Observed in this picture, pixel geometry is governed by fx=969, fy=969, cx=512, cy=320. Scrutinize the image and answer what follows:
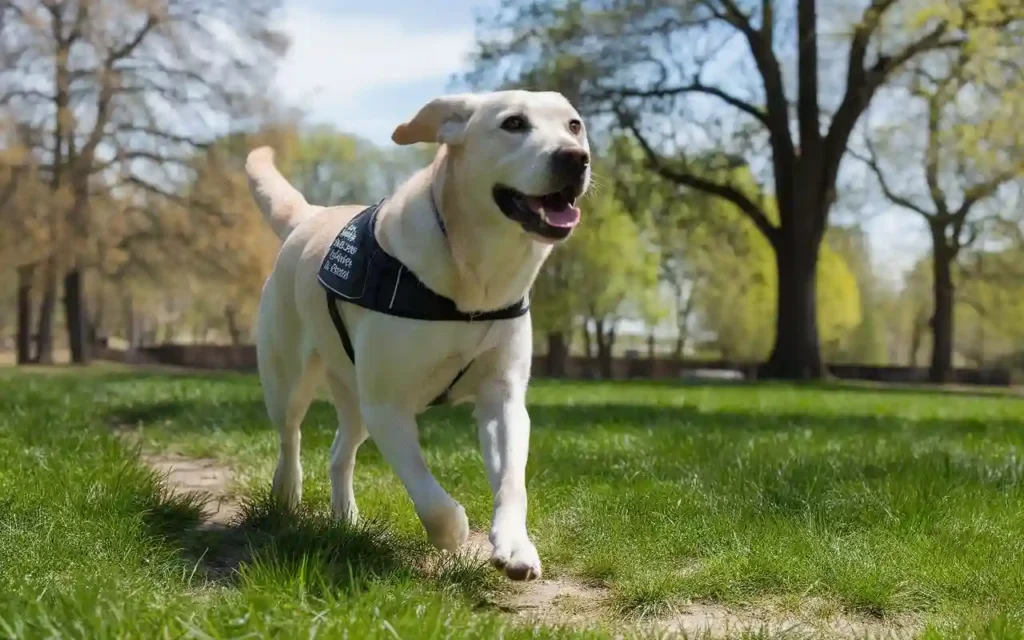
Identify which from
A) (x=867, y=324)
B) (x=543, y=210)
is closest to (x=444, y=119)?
(x=543, y=210)

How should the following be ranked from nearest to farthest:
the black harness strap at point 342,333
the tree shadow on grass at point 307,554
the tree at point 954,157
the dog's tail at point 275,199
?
the tree shadow on grass at point 307,554 → the black harness strap at point 342,333 → the dog's tail at point 275,199 → the tree at point 954,157

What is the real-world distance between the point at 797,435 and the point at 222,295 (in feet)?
78.0

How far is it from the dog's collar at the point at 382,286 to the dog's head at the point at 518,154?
339 mm

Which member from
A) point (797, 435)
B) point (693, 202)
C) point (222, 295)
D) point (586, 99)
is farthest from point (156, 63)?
point (797, 435)

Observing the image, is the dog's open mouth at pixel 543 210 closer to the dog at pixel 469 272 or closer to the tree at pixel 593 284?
the dog at pixel 469 272

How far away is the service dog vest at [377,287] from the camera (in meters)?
3.23

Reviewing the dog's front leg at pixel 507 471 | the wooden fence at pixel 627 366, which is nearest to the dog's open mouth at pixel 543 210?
the dog's front leg at pixel 507 471

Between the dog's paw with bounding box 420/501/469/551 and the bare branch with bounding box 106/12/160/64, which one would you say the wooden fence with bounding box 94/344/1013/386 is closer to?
the bare branch with bounding box 106/12/160/64

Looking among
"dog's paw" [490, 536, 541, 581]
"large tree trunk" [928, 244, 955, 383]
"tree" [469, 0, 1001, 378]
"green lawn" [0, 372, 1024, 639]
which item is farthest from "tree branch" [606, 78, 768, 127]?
"dog's paw" [490, 536, 541, 581]

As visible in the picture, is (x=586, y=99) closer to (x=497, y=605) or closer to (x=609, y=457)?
(x=609, y=457)

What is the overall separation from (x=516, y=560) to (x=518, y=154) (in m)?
1.31

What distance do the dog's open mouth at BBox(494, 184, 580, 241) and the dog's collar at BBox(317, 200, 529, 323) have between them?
0.35m

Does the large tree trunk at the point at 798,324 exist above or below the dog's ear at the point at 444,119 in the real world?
below

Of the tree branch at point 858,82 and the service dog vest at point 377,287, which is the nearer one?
the service dog vest at point 377,287
